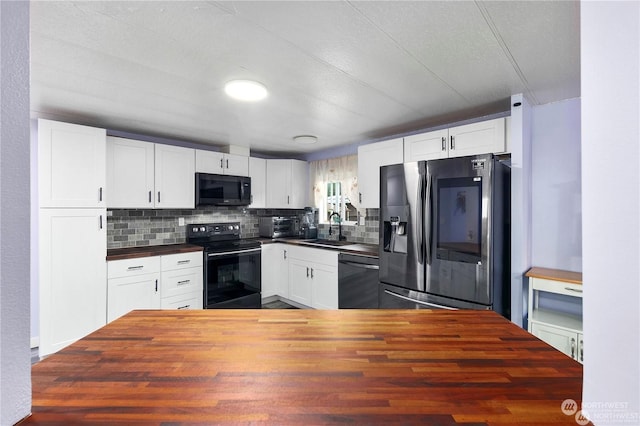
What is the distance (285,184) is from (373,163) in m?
1.59

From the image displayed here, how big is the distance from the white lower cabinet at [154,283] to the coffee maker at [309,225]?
5.34ft

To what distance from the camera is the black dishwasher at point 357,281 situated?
10.1 feet

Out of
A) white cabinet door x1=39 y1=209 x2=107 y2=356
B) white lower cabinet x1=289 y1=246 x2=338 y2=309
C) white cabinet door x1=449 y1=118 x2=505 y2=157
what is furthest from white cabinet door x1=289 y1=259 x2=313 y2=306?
white cabinet door x1=449 y1=118 x2=505 y2=157

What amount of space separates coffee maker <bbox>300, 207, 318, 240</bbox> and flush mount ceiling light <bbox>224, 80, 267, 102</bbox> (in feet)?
8.16

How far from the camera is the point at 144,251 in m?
3.21

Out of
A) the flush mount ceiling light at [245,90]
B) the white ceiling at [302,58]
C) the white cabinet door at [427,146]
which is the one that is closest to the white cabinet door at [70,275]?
the white ceiling at [302,58]

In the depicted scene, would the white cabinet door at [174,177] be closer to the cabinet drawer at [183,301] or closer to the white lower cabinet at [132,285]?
the white lower cabinet at [132,285]

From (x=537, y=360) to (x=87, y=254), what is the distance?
337 centimetres

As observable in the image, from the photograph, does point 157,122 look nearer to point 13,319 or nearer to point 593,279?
point 13,319

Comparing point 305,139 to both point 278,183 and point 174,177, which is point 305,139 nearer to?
point 278,183

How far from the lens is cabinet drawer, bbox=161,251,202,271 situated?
3264 millimetres

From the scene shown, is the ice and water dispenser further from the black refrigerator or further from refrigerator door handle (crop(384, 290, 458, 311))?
refrigerator door handle (crop(384, 290, 458, 311))

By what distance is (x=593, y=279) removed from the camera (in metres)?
0.55

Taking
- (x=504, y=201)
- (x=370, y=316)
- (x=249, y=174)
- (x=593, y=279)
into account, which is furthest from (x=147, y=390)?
(x=249, y=174)
